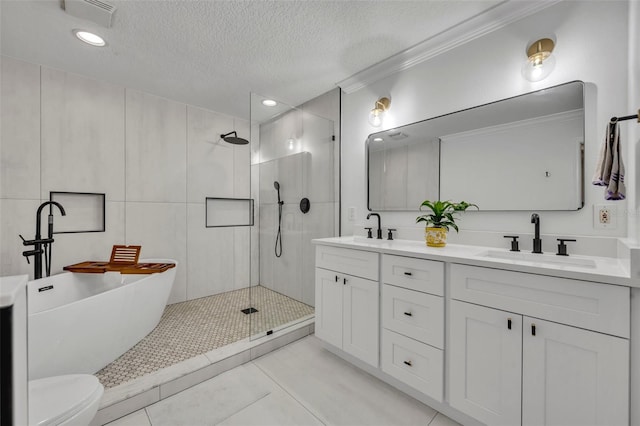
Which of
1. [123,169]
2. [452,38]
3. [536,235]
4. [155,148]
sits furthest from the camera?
[155,148]

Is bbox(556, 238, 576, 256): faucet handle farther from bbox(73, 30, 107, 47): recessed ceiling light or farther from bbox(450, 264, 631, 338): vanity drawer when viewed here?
bbox(73, 30, 107, 47): recessed ceiling light

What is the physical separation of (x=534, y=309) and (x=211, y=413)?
1.87 m

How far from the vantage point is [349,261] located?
2041 millimetres

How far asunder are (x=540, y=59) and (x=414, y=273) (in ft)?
5.00

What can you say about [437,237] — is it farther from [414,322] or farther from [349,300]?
[349,300]

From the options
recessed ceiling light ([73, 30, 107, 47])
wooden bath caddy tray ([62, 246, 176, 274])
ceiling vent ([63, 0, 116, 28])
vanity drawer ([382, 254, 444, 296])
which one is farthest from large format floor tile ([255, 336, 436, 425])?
recessed ceiling light ([73, 30, 107, 47])

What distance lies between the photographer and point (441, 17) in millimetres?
1821

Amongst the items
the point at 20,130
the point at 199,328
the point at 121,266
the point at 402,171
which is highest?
the point at 20,130

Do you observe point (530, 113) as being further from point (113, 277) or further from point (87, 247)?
point (87, 247)

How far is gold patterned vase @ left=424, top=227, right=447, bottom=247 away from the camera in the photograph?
1.88 meters

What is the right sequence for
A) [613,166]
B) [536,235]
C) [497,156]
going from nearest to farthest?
[613,166] < [536,235] < [497,156]

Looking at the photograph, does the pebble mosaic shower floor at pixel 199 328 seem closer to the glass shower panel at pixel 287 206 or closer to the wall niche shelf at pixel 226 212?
the glass shower panel at pixel 287 206

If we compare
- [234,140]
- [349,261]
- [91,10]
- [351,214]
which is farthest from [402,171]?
[91,10]

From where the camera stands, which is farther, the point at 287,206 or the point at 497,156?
the point at 287,206
